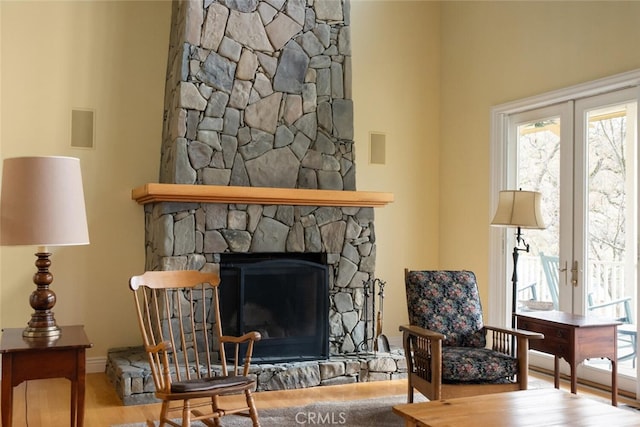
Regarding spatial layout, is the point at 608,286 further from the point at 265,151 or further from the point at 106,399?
the point at 106,399

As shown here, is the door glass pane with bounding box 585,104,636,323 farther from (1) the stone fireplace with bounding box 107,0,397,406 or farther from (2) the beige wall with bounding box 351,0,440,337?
(2) the beige wall with bounding box 351,0,440,337

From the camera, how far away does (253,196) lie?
15.9ft

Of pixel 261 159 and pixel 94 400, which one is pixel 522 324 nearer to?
pixel 261 159

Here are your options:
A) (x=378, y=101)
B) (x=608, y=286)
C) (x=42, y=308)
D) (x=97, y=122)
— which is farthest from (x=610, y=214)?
(x=97, y=122)

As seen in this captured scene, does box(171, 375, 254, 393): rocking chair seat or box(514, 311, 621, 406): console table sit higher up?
box(514, 311, 621, 406): console table

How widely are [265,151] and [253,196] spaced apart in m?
0.48

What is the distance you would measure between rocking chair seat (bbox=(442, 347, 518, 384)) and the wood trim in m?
1.77

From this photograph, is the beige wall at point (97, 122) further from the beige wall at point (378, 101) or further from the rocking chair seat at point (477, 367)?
the rocking chair seat at point (477, 367)

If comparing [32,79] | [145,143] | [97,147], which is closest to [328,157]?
[145,143]

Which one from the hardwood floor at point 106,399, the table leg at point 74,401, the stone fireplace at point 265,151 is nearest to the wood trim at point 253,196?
the stone fireplace at point 265,151

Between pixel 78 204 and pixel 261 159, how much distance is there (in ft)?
6.71

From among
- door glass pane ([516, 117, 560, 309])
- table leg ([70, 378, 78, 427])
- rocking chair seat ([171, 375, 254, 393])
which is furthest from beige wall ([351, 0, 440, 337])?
table leg ([70, 378, 78, 427])

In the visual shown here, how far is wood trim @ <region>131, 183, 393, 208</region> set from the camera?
4.62 meters

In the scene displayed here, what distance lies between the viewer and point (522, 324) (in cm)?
443
